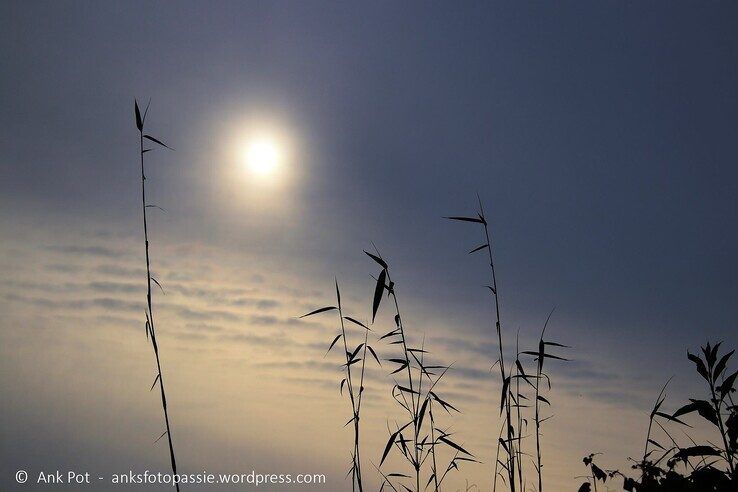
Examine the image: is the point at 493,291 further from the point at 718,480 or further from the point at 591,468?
the point at 718,480

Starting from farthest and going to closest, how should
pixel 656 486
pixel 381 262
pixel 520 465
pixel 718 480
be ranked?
pixel 381 262 < pixel 520 465 < pixel 656 486 < pixel 718 480

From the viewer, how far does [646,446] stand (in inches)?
168

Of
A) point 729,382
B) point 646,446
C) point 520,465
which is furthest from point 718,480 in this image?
point 520,465

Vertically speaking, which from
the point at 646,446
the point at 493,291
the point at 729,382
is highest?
the point at 493,291

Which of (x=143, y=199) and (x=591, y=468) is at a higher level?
(x=143, y=199)

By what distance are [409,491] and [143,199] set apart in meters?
3.63

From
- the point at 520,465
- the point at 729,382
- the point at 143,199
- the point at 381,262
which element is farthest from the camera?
the point at 381,262

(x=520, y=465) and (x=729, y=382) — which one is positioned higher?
(x=729, y=382)

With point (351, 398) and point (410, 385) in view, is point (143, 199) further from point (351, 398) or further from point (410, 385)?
point (410, 385)

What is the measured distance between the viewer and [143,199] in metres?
4.22

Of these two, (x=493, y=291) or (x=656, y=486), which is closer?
(x=656, y=486)

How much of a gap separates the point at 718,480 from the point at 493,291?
2.81m

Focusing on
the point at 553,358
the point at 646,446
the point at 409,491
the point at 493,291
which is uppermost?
the point at 493,291

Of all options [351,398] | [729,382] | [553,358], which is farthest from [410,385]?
[729,382]
